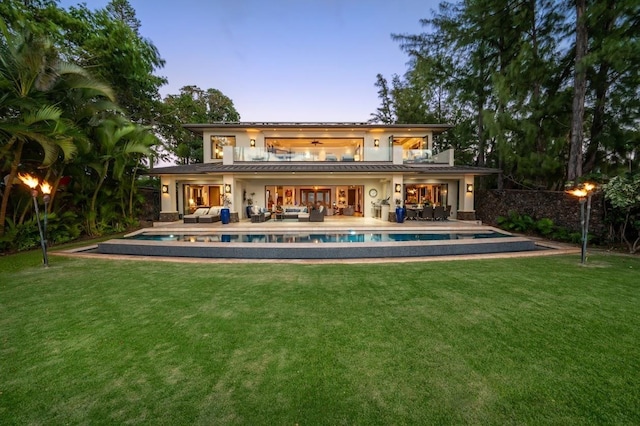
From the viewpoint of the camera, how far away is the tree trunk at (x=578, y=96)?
11.7 m

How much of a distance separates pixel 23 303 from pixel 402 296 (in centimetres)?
722

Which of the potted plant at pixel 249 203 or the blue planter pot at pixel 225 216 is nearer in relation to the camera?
the blue planter pot at pixel 225 216

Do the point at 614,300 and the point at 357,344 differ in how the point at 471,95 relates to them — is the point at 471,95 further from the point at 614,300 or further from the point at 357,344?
the point at 357,344

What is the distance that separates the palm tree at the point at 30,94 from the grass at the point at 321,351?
4.45 metres

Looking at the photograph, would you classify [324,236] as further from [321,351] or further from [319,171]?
[321,351]

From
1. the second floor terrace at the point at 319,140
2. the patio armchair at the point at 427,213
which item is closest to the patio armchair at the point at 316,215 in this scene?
the second floor terrace at the point at 319,140

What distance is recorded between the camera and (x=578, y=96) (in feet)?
39.5

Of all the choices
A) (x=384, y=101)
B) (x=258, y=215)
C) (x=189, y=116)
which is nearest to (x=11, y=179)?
(x=258, y=215)

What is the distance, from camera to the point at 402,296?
5.42m

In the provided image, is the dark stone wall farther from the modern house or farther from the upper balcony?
the upper balcony

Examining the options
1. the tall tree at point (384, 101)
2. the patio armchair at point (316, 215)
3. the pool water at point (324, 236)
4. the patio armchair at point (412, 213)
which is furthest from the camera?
the tall tree at point (384, 101)

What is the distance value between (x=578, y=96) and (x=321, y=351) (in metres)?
15.8

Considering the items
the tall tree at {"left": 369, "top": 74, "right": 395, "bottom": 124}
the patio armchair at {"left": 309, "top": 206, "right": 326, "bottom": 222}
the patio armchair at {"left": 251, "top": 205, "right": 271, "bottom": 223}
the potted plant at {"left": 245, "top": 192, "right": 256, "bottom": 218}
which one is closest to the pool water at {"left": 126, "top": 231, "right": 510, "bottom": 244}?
the patio armchair at {"left": 309, "top": 206, "right": 326, "bottom": 222}

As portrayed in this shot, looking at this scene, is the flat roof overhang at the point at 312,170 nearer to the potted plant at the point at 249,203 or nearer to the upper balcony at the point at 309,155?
the upper balcony at the point at 309,155
